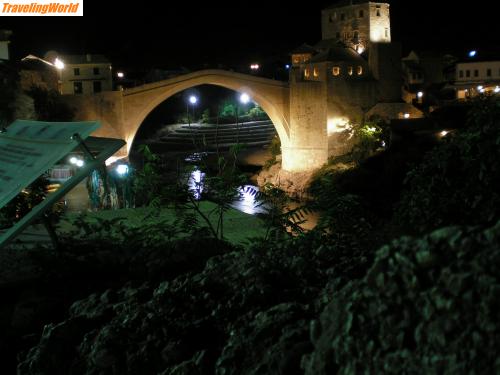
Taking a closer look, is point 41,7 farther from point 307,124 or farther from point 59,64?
point 307,124

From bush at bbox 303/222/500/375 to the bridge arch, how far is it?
988 inches

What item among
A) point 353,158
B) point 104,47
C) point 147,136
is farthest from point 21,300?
point 104,47

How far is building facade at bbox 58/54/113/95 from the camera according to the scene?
93.4ft

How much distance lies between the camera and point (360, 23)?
31.2 meters

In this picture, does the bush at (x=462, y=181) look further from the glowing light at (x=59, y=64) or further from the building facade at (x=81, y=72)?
the glowing light at (x=59, y=64)

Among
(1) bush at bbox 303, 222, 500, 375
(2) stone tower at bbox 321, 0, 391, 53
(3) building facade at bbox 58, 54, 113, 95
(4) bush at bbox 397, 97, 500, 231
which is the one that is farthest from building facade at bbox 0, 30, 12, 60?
(1) bush at bbox 303, 222, 500, 375

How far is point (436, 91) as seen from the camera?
33.9 m

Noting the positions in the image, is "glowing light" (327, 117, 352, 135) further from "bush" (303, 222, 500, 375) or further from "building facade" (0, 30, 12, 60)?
"bush" (303, 222, 500, 375)

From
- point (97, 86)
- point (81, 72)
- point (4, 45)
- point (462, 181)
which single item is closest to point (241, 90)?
point (97, 86)

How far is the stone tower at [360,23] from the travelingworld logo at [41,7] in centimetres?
1440

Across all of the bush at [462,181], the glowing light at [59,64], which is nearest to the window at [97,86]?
the glowing light at [59,64]

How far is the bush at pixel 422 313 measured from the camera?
1.77 meters

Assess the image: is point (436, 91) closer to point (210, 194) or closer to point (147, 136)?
point (147, 136)

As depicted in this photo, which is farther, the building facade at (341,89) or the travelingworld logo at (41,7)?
the building facade at (341,89)
